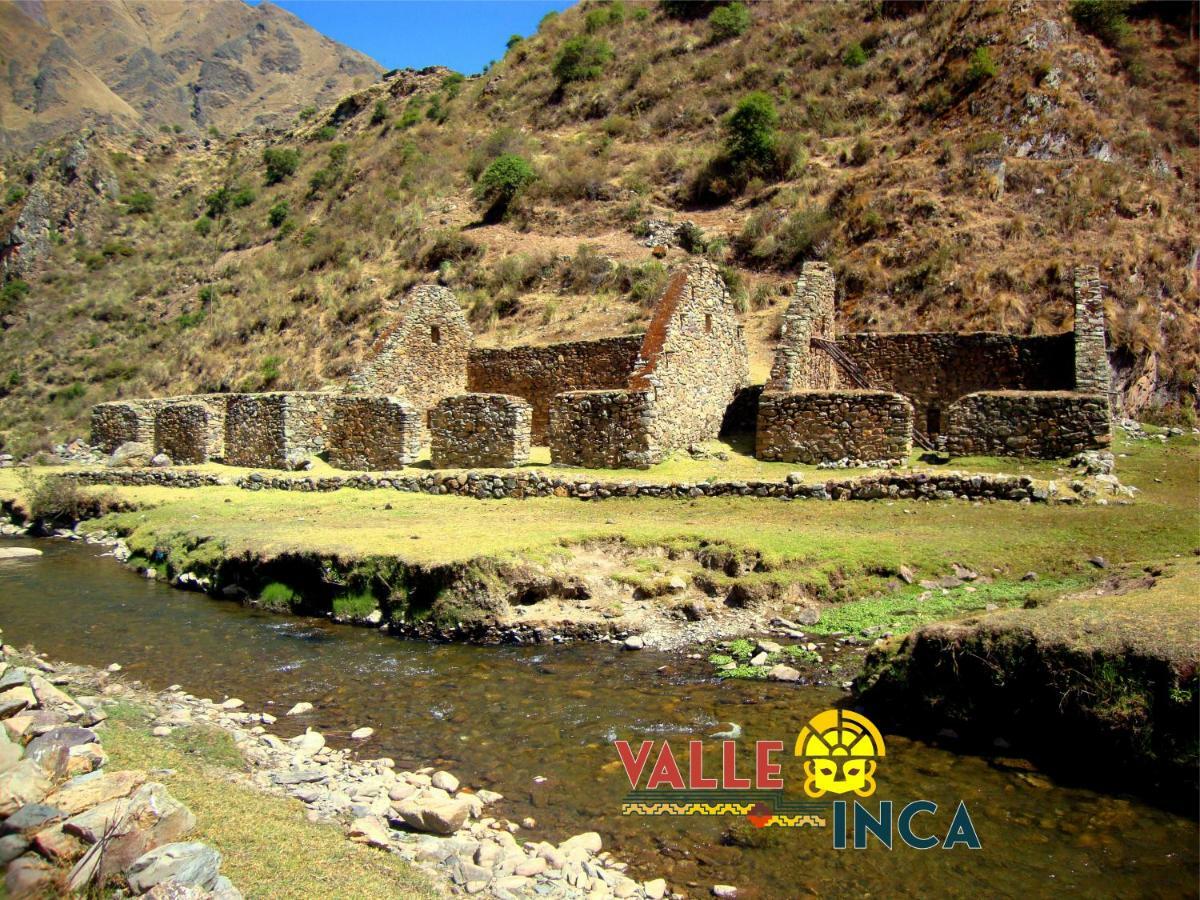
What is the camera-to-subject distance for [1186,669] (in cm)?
554

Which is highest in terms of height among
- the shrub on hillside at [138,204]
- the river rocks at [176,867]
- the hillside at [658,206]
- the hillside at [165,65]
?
the hillside at [165,65]

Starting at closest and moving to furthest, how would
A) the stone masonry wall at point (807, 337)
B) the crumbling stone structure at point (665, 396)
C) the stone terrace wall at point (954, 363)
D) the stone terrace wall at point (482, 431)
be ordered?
1. the crumbling stone structure at point (665, 396)
2. the stone masonry wall at point (807, 337)
3. the stone terrace wall at point (482, 431)
4. the stone terrace wall at point (954, 363)

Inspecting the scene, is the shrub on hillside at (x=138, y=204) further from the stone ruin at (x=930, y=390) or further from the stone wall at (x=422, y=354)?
the stone ruin at (x=930, y=390)

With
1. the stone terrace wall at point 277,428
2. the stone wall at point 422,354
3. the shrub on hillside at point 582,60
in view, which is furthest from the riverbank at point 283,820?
the shrub on hillside at point 582,60

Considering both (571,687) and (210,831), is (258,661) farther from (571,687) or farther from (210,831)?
(210,831)

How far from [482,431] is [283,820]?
12436 mm

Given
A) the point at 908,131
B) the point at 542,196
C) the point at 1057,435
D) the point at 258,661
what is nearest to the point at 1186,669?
the point at 258,661

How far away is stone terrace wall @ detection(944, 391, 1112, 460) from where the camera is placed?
45.7ft

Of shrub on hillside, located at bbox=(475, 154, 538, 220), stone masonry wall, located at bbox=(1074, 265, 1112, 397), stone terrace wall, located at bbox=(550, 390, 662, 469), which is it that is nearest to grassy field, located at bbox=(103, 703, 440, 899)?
stone terrace wall, located at bbox=(550, 390, 662, 469)

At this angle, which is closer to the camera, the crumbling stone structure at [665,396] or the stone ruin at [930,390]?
the stone ruin at [930,390]

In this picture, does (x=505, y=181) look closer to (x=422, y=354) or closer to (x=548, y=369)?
(x=422, y=354)

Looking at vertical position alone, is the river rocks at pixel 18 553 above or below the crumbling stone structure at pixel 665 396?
below

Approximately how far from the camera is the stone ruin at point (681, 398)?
1524 cm

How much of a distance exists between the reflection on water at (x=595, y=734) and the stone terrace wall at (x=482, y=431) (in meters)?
6.69
